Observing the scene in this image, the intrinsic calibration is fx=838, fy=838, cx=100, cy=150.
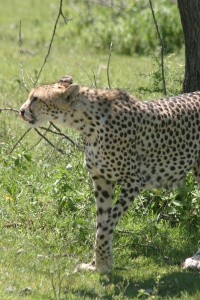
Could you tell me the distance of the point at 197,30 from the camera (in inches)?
299

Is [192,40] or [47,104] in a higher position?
[192,40]

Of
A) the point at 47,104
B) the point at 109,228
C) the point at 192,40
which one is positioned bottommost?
the point at 109,228

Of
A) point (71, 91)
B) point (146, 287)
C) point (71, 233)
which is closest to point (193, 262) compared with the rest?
point (146, 287)

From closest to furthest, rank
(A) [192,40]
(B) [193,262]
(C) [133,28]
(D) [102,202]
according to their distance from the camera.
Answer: (D) [102,202]
(B) [193,262]
(A) [192,40]
(C) [133,28]

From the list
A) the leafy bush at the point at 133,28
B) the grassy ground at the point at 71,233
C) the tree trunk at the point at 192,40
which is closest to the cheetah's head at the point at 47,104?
the grassy ground at the point at 71,233

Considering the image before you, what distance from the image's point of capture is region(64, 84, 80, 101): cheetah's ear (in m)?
6.00

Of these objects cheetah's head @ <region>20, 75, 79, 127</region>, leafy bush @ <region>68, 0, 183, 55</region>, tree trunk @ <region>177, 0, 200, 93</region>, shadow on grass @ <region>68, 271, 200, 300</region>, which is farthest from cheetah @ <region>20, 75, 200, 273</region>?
leafy bush @ <region>68, 0, 183, 55</region>

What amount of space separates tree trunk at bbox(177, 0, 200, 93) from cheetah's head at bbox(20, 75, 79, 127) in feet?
6.19

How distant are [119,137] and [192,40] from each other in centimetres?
189

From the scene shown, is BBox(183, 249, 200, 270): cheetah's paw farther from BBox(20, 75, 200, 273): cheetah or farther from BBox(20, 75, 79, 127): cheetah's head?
BBox(20, 75, 79, 127): cheetah's head

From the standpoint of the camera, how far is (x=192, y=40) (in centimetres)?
765

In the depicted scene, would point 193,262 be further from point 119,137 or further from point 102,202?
point 119,137

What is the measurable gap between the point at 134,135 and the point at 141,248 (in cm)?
106

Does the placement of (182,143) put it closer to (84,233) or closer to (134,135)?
(134,135)
